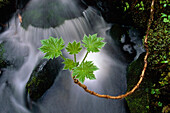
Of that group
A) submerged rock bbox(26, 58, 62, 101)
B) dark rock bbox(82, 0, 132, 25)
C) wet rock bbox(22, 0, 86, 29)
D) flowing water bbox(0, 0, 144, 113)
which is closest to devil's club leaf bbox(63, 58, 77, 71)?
submerged rock bbox(26, 58, 62, 101)

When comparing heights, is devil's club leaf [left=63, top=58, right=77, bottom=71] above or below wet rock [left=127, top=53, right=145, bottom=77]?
above

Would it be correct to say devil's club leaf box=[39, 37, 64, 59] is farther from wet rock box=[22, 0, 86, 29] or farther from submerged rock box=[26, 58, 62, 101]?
wet rock box=[22, 0, 86, 29]

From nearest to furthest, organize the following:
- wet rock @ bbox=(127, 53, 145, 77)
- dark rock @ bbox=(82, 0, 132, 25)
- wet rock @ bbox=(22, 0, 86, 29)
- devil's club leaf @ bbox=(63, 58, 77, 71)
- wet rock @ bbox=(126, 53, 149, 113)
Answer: devil's club leaf @ bbox=(63, 58, 77, 71) < wet rock @ bbox=(126, 53, 149, 113) < wet rock @ bbox=(127, 53, 145, 77) < dark rock @ bbox=(82, 0, 132, 25) < wet rock @ bbox=(22, 0, 86, 29)

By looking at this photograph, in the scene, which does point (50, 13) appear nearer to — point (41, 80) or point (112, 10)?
point (112, 10)

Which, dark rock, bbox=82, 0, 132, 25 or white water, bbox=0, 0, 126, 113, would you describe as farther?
dark rock, bbox=82, 0, 132, 25

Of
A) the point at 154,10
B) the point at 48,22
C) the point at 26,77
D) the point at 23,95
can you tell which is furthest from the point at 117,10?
the point at 23,95

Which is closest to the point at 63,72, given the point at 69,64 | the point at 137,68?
the point at 69,64
